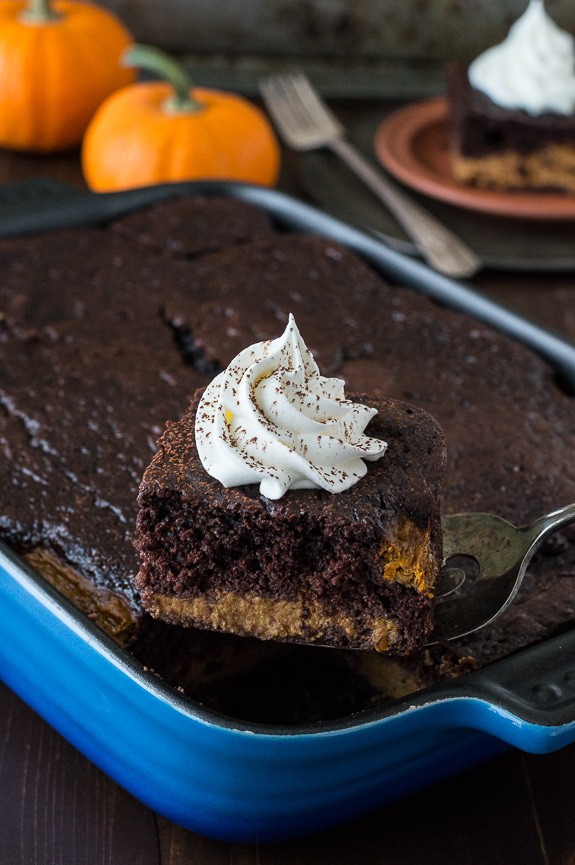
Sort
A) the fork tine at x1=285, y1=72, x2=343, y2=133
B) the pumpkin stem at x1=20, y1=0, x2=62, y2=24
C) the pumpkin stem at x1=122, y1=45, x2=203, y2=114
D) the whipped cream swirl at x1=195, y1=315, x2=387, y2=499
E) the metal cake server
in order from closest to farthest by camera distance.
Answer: the whipped cream swirl at x1=195, y1=315, x2=387, y2=499
the metal cake server
the pumpkin stem at x1=122, y1=45, x2=203, y2=114
the pumpkin stem at x1=20, y1=0, x2=62, y2=24
the fork tine at x1=285, y1=72, x2=343, y2=133

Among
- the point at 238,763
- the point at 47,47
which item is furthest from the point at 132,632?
the point at 47,47

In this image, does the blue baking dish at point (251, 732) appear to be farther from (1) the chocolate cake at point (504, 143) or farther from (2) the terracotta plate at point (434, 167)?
(1) the chocolate cake at point (504, 143)

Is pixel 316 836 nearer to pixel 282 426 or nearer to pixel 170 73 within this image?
pixel 282 426

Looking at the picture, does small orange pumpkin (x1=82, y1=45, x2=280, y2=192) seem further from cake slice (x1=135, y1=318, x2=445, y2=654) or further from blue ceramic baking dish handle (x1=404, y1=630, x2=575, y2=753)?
blue ceramic baking dish handle (x1=404, y1=630, x2=575, y2=753)

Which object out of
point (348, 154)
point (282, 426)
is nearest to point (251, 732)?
point (282, 426)

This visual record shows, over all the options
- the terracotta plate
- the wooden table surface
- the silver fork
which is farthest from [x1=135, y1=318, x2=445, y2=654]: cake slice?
the terracotta plate

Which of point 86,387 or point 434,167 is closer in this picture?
point 86,387

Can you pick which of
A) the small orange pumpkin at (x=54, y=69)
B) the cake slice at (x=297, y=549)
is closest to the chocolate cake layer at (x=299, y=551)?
the cake slice at (x=297, y=549)
